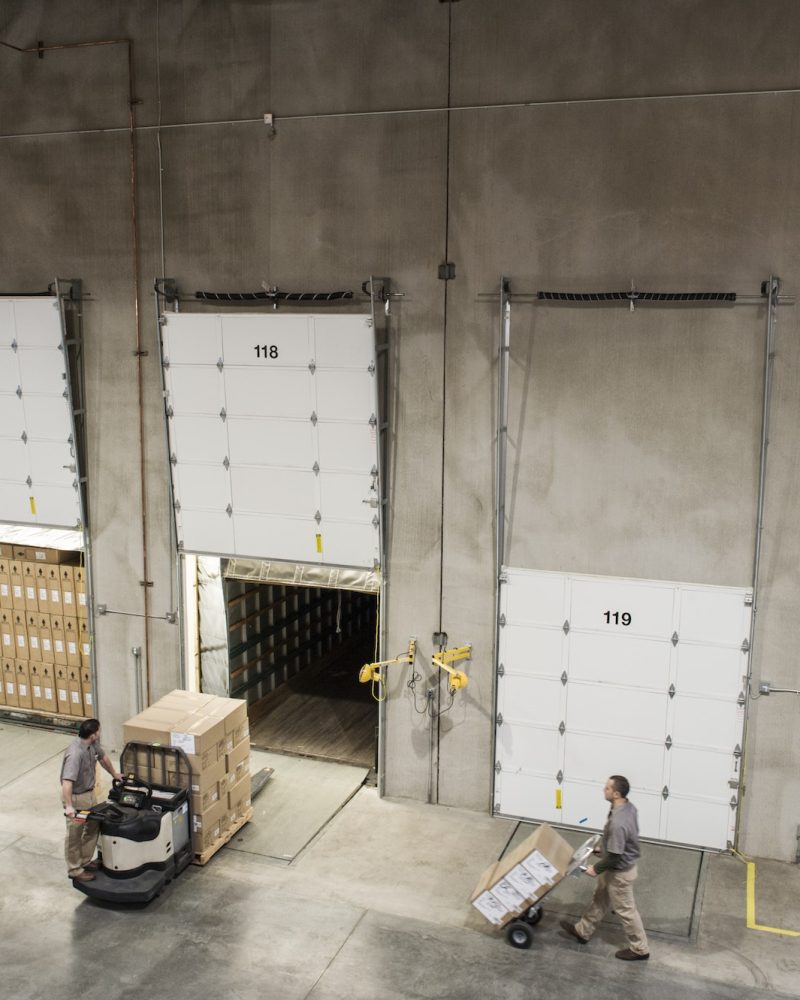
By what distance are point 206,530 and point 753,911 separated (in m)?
6.56

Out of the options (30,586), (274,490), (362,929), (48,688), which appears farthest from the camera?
(48,688)

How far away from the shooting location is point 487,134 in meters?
9.15

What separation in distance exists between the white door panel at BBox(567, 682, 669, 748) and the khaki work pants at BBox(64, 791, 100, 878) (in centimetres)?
462

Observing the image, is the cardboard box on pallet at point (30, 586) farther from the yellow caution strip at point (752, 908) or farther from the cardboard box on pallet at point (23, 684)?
the yellow caution strip at point (752, 908)

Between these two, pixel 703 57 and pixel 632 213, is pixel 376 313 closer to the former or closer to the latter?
pixel 632 213

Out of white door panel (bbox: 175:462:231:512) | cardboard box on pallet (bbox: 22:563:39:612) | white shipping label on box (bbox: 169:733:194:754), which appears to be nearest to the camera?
white shipping label on box (bbox: 169:733:194:754)

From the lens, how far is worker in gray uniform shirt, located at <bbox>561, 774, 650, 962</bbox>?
25.1 feet

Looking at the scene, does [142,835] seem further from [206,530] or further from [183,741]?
[206,530]

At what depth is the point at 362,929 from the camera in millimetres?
8141

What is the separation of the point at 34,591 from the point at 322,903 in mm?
5799

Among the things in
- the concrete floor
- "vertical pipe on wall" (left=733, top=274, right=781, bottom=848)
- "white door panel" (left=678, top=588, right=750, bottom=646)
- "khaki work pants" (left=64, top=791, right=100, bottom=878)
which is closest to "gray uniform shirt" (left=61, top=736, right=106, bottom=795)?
"khaki work pants" (left=64, top=791, right=100, bottom=878)

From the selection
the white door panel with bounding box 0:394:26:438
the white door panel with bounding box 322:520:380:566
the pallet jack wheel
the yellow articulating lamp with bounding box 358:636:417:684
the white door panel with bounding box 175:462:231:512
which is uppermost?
the white door panel with bounding box 0:394:26:438

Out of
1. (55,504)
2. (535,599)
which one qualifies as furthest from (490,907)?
(55,504)

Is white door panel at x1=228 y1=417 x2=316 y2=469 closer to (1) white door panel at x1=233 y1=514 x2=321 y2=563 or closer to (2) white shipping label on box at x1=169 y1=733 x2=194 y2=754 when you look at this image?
(1) white door panel at x1=233 y1=514 x2=321 y2=563
